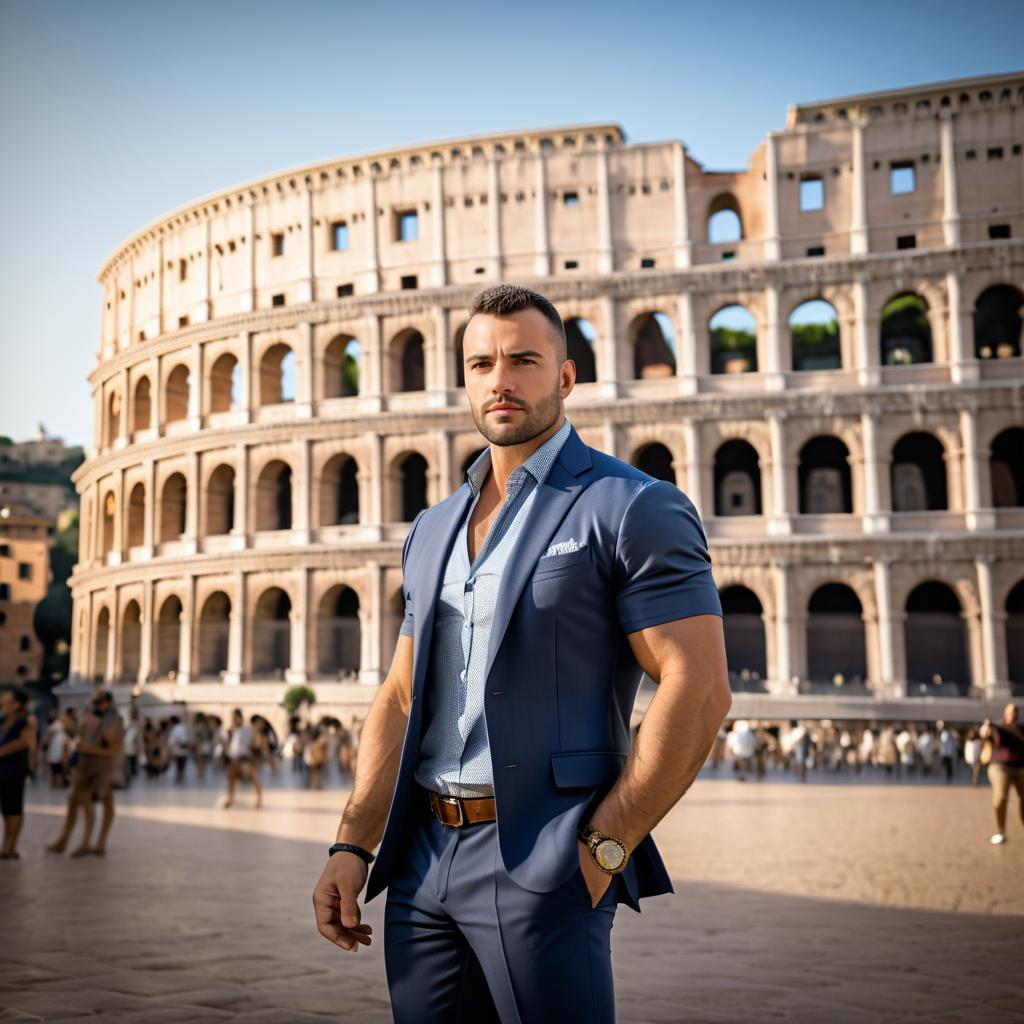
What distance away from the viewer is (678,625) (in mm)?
2039

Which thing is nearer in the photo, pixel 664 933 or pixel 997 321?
pixel 664 933

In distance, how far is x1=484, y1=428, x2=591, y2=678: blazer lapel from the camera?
6.92ft

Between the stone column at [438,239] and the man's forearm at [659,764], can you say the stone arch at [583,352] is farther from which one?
the man's forearm at [659,764]

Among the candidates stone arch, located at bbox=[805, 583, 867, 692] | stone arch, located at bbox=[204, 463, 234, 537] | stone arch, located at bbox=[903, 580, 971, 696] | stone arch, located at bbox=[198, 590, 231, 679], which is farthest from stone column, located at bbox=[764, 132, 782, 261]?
stone arch, located at bbox=[198, 590, 231, 679]

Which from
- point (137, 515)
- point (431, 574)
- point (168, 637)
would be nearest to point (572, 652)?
point (431, 574)

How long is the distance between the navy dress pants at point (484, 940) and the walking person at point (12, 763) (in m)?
8.59

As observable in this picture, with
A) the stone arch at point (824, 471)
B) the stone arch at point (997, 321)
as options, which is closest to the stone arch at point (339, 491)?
the stone arch at point (824, 471)

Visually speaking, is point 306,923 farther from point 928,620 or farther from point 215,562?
point 215,562

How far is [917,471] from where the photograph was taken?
31.3m

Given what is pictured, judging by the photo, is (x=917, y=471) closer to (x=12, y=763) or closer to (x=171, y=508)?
(x=171, y=508)

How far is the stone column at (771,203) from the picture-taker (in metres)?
30.1

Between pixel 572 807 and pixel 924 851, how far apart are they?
9298 mm

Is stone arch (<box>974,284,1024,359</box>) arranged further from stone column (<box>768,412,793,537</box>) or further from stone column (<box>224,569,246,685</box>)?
stone column (<box>224,569,246,685</box>)

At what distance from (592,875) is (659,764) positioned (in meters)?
0.22
